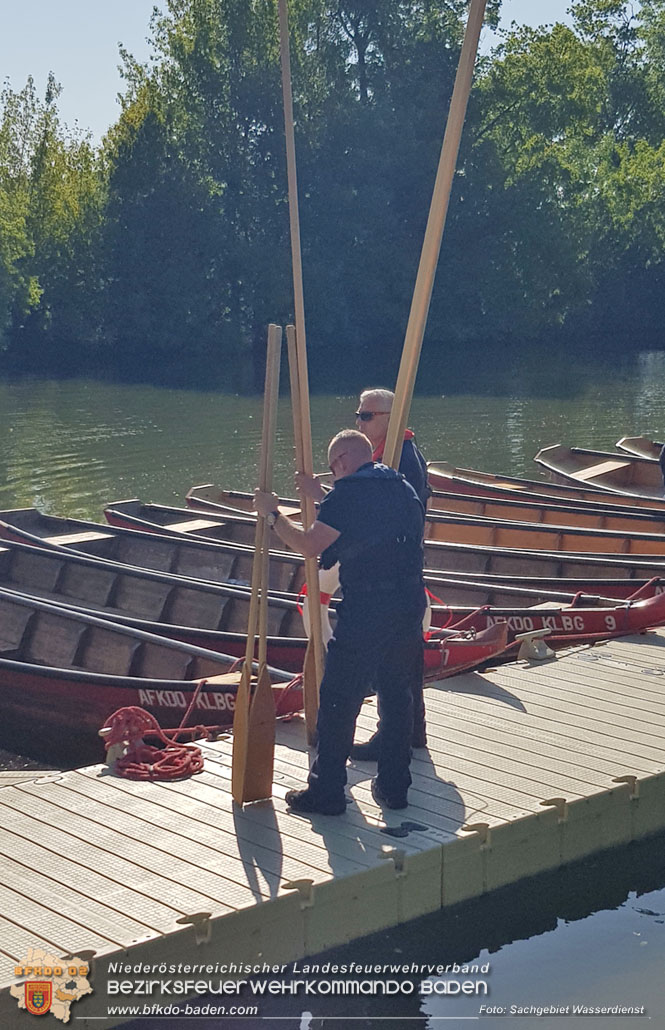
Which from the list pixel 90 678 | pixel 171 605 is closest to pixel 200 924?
pixel 90 678

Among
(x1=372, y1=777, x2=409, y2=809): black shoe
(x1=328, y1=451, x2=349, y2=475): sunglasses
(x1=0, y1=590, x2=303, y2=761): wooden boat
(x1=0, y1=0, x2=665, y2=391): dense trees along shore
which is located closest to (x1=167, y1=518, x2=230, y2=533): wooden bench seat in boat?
(x1=0, y1=590, x2=303, y2=761): wooden boat

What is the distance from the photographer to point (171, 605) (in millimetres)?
11586

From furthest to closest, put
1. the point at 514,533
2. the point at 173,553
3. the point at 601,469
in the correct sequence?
the point at 601,469, the point at 514,533, the point at 173,553

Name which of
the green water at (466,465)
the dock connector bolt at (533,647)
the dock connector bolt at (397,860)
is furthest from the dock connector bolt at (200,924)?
the dock connector bolt at (533,647)

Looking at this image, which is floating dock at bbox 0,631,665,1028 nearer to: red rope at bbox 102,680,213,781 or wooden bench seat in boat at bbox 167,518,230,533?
red rope at bbox 102,680,213,781

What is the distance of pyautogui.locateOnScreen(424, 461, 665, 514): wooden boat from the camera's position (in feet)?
51.9

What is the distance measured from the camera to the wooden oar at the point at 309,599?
6313 millimetres

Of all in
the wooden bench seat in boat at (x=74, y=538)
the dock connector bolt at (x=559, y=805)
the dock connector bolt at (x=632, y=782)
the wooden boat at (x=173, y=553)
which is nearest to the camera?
the dock connector bolt at (x=559, y=805)

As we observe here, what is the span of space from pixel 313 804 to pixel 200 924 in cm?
117

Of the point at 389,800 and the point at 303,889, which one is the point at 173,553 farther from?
the point at 303,889

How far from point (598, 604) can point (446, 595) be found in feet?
4.90

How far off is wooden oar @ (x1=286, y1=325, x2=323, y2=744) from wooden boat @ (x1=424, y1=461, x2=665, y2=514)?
859 centimetres

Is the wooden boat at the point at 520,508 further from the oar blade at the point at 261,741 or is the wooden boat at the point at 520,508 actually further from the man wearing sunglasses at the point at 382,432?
the oar blade at the point at 261,741

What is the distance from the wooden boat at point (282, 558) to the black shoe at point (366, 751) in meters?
4.25
